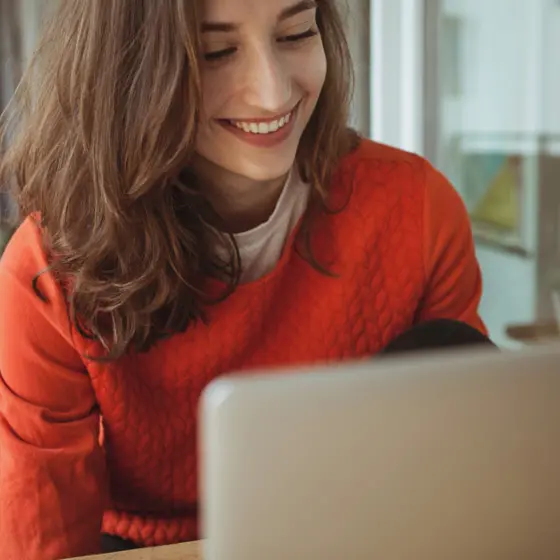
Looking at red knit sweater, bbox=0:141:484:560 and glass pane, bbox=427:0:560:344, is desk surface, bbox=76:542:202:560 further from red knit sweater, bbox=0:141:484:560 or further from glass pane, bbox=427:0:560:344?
glass pane, bbox=427:0:560:344

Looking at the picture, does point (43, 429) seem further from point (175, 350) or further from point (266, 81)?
point (266, 81)

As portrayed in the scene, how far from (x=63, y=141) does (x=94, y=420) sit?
0.33 meters

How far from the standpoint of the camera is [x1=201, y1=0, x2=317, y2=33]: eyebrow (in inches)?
32.8

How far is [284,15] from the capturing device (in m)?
0.87

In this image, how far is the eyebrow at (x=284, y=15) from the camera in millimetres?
833

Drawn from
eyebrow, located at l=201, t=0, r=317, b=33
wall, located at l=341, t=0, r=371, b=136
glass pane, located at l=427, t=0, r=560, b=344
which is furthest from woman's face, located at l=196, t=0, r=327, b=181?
glass pane, located at l=427, t=0, r=560, b=344

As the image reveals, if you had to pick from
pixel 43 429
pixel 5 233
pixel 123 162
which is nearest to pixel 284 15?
pixel 123 162

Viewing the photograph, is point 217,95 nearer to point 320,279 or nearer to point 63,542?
point 320,279

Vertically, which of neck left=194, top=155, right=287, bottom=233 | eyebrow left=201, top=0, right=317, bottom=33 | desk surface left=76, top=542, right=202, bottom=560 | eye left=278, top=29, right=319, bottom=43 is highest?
eyebrow left=201, top=0, right=317, bottom=33

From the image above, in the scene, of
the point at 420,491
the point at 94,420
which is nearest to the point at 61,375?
the point at 94,420

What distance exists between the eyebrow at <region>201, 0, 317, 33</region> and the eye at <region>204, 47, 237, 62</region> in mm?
23

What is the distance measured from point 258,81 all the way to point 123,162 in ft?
0.55

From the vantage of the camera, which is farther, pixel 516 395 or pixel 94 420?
pixel 94 420

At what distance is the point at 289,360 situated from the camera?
1010 mm
